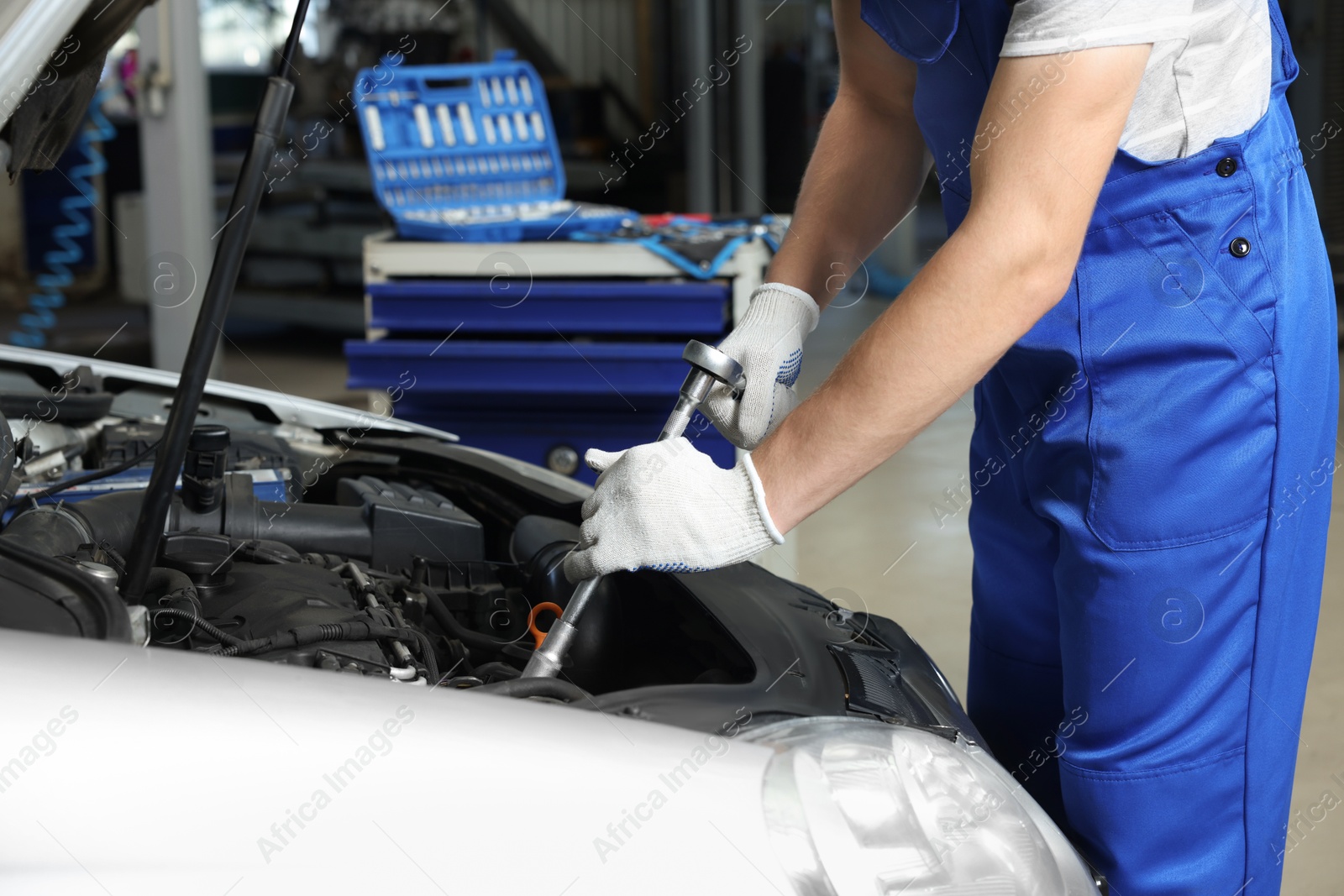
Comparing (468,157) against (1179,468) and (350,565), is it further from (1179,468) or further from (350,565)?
(1179,468)

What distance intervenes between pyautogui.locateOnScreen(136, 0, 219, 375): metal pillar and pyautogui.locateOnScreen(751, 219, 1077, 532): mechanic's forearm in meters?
3.35

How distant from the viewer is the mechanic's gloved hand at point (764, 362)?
1197mm

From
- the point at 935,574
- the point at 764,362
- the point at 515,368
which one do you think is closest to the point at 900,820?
the point at 764,362

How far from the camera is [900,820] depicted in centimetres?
80

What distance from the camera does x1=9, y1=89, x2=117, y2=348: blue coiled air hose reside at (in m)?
5.68

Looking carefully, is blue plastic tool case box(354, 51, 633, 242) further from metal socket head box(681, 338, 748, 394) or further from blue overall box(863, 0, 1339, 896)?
blue overall box(863, 0, 1339, 896)

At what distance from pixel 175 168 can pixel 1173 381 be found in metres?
3.69

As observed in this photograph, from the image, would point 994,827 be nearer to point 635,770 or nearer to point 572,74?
point 635,770

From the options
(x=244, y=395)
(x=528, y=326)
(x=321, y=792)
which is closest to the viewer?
(x=321, y=792)

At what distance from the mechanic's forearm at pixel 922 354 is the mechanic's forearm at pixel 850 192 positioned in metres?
0.37

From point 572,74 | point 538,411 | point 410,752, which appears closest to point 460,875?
point 410,752

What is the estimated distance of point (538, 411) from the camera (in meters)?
2.57

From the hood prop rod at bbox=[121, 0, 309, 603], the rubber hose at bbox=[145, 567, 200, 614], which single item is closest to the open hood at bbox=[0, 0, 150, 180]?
the hood prop rod at bbox=[121, 0, 309, 603]

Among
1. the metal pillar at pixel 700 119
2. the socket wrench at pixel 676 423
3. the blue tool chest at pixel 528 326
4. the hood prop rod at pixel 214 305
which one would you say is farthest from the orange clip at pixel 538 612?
the metal pillar at pixel 700 119
